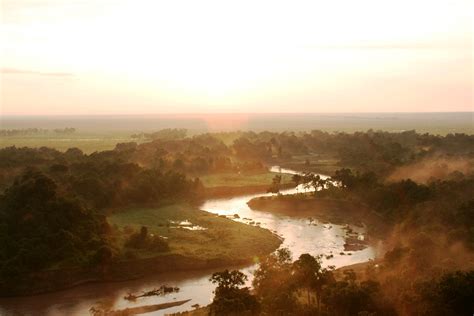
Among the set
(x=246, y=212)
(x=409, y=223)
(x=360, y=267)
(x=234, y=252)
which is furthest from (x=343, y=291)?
(x=246, y=212)

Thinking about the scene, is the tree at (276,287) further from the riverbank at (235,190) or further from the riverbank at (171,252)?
the riverbank at (235,190)

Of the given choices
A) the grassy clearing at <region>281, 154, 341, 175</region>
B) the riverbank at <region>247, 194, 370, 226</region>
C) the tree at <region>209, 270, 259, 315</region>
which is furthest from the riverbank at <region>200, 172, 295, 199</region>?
the tree at <region>209, 270, 259, 315</region>

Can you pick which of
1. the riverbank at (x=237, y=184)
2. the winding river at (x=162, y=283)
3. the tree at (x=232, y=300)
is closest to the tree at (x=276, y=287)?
the tree at (x=232, y=300)

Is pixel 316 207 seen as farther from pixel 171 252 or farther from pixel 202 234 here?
pixel 171 252

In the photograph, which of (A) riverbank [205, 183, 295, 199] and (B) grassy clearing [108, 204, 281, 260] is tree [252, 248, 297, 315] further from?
(A) riverbank [205, 183, 295, 199]

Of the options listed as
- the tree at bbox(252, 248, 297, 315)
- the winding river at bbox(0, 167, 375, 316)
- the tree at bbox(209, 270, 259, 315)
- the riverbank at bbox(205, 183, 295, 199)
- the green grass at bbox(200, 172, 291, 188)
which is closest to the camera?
the tree at bbox(209, 270, 259, 315)

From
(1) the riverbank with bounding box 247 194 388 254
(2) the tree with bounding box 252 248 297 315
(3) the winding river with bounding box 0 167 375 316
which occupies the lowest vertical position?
(3) the winding river with bounding box 0 167 375 316

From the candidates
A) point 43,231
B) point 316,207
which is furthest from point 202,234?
point 316,207

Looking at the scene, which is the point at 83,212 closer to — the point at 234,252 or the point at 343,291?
the point at 234,252
